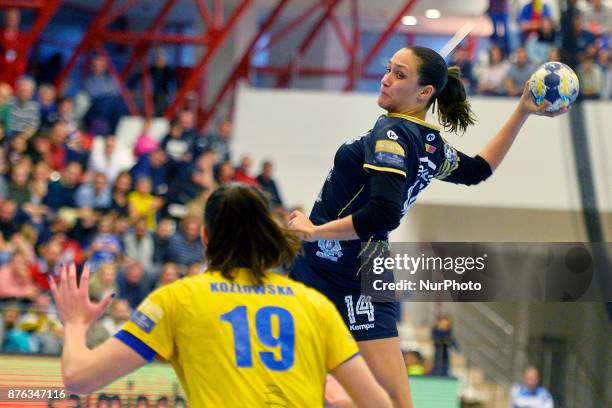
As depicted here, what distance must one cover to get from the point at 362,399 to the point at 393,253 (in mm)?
1940

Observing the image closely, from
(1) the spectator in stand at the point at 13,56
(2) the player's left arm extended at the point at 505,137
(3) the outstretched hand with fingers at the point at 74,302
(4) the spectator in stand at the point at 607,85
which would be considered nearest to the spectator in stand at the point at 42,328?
(2) the player's left arm extended at the point at 505,137

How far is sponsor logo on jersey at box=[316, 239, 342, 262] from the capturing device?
4.43m

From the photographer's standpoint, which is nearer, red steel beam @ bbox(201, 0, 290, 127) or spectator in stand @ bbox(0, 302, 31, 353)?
spectator in stand @ bbox(0, 302, 31, 353)

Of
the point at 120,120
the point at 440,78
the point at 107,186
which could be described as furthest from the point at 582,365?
the point at 120,120

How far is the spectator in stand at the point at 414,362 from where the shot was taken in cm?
731

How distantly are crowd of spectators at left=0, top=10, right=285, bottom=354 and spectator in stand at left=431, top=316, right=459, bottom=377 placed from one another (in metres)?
1.58

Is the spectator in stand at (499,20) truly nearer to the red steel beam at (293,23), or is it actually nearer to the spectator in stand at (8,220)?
the red steel beam at (293,23)

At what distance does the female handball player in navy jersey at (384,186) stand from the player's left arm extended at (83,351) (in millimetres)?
1033

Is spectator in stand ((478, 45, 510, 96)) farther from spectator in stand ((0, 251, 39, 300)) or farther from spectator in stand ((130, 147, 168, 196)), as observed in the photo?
spectator in stand ((0, 251, 39, 300))

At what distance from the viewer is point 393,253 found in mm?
Answer: 5008

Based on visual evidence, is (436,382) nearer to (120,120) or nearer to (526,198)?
(526,198)

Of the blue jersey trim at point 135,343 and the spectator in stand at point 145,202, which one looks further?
the spectator in stand at point 145,202

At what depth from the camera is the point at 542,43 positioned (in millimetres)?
11406

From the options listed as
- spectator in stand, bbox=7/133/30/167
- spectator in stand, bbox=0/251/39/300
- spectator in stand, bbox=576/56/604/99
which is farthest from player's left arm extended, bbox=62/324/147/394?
spectator in stand, bbox=576/56/604/99
